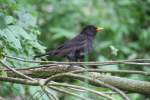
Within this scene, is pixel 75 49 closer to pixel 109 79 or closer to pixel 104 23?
pixel 109 79

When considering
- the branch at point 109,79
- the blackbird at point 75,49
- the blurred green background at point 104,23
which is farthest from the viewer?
the blurred green background at point 104,23

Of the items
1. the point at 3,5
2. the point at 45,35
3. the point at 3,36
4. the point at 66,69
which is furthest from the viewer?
the point at 45,35

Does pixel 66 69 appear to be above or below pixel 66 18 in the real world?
below

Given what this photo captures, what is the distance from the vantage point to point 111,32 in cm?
764

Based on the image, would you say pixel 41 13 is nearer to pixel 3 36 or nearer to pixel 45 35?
pixel 45 35

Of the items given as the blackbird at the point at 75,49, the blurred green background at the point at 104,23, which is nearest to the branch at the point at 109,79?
the blackbird at the point at 75,49

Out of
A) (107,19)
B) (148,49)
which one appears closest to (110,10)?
(107,19)

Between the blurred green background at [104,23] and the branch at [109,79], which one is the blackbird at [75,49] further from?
the blurred green background at [104,23]

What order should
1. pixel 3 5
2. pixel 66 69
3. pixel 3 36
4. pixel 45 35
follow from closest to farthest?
pixel 3 36 → pixel 66 69 → pixel 3 5 → pixel 45 35

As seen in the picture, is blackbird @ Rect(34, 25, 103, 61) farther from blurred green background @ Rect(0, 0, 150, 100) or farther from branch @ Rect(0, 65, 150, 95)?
blurred green background @ Rect(0, 0, 150, 100)

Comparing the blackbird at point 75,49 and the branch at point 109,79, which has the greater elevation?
the blackbird at point 75,49

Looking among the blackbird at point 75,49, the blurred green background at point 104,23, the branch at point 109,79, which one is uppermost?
the blurred green background at point 104,23

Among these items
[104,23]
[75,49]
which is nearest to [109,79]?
[75,49]

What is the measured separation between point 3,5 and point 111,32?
13.1 ft
